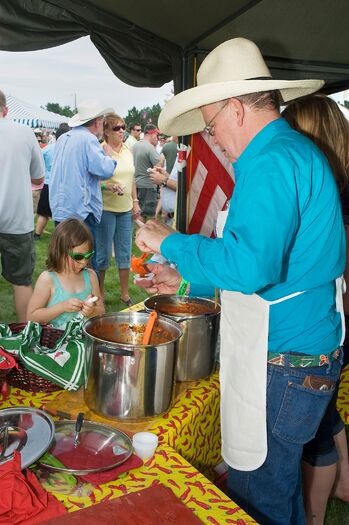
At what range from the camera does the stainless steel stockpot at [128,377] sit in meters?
1.31

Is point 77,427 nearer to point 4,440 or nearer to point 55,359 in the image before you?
point 4,440

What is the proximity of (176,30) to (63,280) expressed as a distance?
1732 mm

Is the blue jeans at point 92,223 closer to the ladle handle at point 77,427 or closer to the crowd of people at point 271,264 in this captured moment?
the crowd of people at point 271,264

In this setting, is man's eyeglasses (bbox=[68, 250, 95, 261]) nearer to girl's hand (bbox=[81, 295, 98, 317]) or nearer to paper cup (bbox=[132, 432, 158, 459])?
girl's hand (bbox=[81, 295, 98, 317])

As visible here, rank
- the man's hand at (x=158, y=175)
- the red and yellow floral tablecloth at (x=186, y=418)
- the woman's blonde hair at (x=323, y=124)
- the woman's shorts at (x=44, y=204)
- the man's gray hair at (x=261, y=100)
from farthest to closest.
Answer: the woman's shorts at (x=44, y=204)
the man's hand at (x=158, y=175)
the woman's blonde hair at (x=323, y=124)
the red and yellow floral tablecloth at (x=186, y=418)
the man's gray hair at (x=261, y=100)

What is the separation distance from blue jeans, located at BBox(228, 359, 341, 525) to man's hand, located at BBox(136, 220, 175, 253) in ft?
1.47

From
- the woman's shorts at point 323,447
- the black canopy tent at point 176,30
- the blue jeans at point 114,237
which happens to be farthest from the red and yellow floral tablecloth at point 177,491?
the blue jeans at point 114,237

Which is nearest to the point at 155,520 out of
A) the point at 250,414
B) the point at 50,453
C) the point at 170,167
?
the point at 50,453

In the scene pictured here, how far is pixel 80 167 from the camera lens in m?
4.26

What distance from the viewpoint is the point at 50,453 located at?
1.20 metres

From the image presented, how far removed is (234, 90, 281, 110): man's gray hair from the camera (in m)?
1.28

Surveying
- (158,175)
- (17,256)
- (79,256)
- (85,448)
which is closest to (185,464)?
(85,448)

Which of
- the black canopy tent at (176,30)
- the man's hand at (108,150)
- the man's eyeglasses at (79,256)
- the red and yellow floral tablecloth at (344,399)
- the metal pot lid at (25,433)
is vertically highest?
the black canopy tent at (176,30)

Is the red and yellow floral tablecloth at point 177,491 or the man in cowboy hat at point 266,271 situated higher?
the man in cowboy hat at point 266,271
